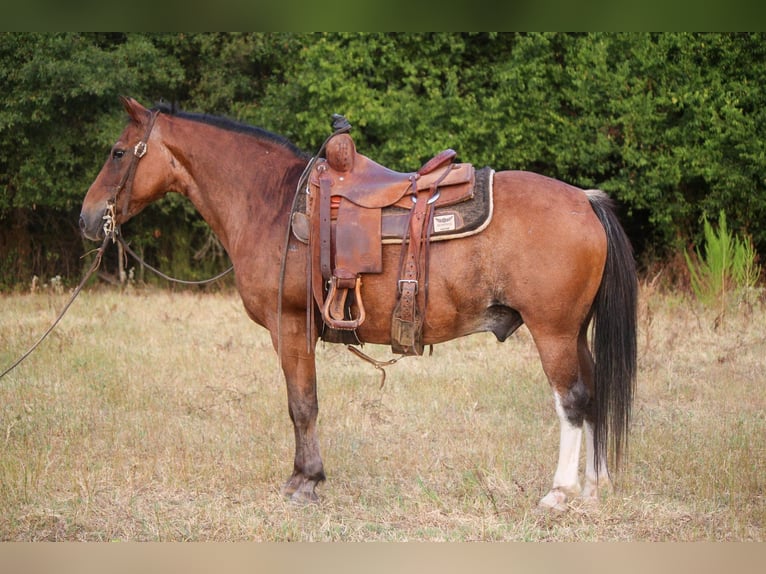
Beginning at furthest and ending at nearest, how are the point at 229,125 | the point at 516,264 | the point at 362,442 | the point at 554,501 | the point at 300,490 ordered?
the point at 362,442, the point at 229,125, the point at 300,490, the point at 554,501, the point at 516,264

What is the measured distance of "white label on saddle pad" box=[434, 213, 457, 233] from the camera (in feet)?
14.5

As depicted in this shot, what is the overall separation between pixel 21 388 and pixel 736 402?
239 inches

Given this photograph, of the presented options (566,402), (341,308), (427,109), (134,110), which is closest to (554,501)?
(566,402)

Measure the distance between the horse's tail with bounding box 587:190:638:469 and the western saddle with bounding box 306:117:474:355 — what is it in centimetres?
87

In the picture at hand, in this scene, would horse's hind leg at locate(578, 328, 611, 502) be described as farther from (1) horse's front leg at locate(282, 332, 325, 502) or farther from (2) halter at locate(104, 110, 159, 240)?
(2) halter at locate(104, 110, 159, 240)

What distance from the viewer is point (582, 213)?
446 cm

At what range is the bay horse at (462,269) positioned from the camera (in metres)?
4.40

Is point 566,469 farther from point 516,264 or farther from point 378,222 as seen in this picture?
point 378,222

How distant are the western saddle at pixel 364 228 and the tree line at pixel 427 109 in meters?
8.34

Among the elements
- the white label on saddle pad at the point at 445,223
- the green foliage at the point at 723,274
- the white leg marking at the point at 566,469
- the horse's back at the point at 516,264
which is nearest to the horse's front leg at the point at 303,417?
the horse's back at the point at 516,264

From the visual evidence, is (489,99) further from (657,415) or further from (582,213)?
(582,213)

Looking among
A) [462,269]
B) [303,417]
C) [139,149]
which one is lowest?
[303,417]

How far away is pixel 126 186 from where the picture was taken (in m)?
4.90

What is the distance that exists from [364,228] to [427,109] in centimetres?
948
